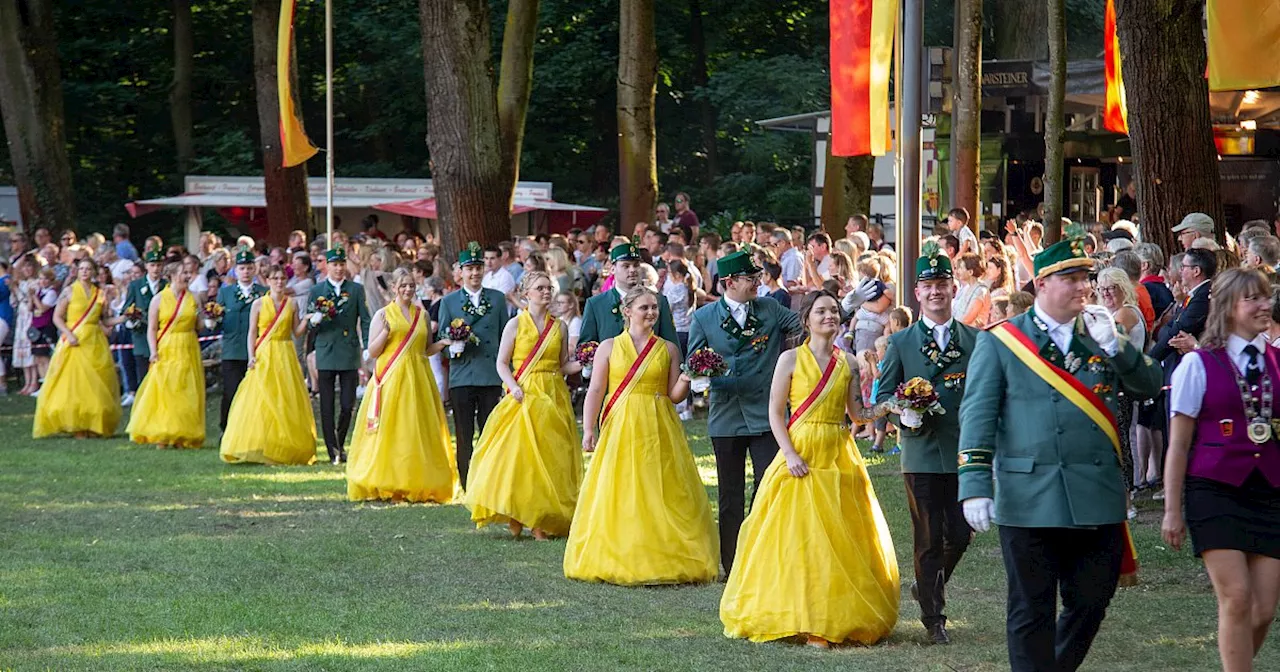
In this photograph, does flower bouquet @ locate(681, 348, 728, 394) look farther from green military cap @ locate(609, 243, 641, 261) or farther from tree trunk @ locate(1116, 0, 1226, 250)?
tree trunk @ locate(1116, 0, 1226, 250)

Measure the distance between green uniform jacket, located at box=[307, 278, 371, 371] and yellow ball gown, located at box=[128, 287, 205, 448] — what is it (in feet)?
7.36

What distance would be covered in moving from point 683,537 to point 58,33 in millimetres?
37127

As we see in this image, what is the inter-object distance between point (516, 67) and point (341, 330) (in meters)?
9.07

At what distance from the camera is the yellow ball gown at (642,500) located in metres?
10.6

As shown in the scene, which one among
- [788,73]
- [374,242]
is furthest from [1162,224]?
[788,73]

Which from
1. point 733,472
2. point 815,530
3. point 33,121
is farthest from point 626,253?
point 33,121

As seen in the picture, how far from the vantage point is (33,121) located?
31703mm

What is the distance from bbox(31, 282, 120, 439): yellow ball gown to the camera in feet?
63.8

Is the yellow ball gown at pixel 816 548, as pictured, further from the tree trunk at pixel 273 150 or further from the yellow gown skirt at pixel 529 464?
the tree trunk at pixel 273 150

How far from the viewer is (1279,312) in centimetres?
775

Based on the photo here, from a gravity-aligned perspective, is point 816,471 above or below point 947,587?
above

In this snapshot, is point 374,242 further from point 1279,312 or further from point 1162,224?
point 1279,312

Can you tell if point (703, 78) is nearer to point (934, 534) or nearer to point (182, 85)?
point (182, 85)

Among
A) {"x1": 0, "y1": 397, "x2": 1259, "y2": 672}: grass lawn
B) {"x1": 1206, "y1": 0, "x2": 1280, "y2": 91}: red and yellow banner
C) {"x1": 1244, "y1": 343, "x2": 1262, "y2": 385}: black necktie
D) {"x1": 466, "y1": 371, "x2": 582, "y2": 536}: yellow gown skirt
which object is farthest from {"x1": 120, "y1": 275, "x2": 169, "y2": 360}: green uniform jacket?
{"x1": 1244, "y1": 343, "x2": 1262, "y2": 385}: black necktie
